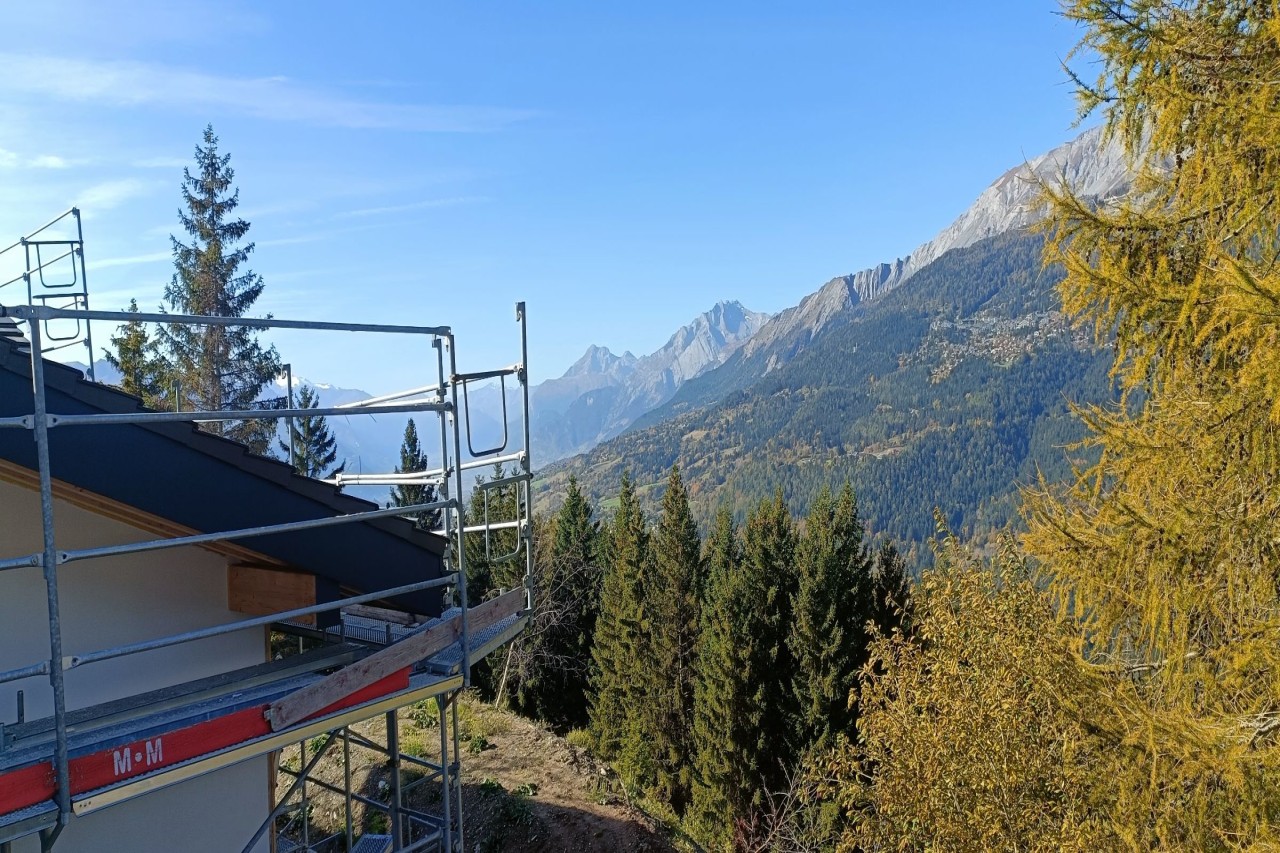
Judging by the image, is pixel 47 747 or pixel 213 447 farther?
pixel 213 447

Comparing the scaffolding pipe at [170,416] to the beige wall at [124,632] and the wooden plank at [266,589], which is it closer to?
the wooden plank at [266,589]

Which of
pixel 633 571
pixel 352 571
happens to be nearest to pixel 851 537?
pixel 633 571

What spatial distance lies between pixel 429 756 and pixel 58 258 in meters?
10.3

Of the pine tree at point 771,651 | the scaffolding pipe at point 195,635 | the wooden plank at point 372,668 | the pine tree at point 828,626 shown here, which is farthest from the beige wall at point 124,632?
the pine tree at point 771,651

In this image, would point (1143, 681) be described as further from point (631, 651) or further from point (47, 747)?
point (631, 651)

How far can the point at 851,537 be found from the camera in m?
25.5

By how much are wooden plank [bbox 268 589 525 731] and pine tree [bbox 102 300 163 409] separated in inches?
819

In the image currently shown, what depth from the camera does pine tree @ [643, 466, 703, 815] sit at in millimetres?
26094

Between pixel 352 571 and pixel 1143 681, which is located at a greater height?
pixel 352 571

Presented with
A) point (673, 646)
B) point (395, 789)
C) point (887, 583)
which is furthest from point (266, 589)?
point (673, 646)

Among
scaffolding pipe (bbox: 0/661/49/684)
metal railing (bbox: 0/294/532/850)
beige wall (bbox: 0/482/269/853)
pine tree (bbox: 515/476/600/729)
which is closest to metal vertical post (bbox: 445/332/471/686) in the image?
metal railing (bbox: 0/294/532/850)

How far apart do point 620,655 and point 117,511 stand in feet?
78.8

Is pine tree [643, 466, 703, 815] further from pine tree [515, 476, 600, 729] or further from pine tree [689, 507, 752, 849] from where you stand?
pine tree [515, 476, 600, 729]

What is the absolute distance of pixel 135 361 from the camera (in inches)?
893
